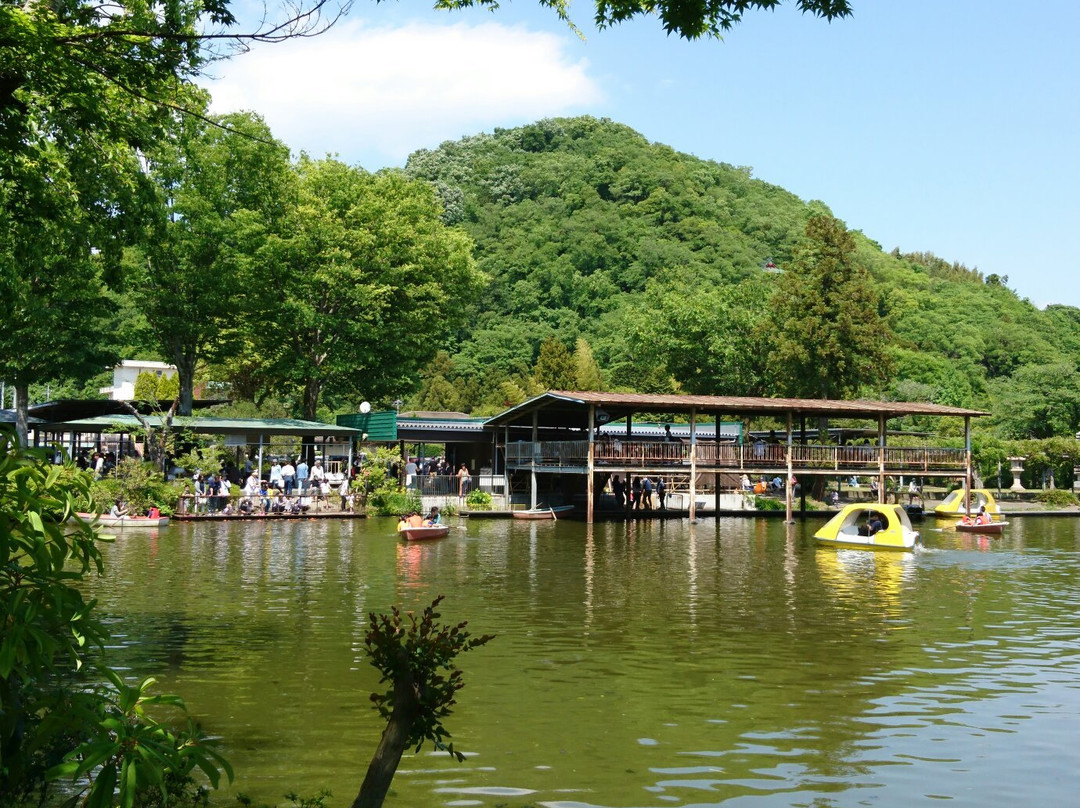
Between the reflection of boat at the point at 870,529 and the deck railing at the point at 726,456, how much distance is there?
9030 mm

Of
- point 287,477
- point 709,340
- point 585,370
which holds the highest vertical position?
point 709,340

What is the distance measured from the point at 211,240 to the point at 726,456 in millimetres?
24764

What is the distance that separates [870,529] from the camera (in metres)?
32.0

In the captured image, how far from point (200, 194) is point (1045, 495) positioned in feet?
146

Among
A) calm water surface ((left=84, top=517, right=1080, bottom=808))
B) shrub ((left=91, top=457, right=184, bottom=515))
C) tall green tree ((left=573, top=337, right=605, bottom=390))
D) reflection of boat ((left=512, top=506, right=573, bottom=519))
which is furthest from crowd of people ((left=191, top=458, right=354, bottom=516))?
tall green tree ((left=573, top=337, right=605, bottom=390))

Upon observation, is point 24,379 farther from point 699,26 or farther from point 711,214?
point 711,214

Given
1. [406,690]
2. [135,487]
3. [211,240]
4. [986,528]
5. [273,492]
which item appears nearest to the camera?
[406,690]

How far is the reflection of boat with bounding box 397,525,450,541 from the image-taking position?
3039 cm

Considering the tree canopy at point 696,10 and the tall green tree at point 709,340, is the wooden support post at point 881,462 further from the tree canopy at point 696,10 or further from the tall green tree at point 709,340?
the tree canopy at point 696,10

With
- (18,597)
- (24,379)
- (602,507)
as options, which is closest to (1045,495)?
(602,507)

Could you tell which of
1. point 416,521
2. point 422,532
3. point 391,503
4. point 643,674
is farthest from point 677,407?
point 643,674

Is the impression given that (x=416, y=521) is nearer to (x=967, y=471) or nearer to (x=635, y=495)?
(x=635, y=495)

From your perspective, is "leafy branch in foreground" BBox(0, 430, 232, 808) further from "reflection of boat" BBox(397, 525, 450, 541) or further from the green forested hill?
the green forested hill

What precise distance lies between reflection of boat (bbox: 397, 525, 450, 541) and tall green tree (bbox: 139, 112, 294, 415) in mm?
19774
